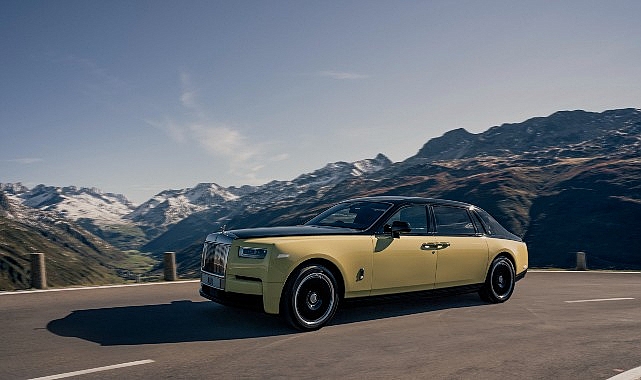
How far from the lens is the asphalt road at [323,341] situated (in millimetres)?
4836

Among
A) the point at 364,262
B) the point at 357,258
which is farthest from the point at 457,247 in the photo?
the point at 357,258

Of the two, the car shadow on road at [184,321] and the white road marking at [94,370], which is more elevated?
the white road marking at [94,370]

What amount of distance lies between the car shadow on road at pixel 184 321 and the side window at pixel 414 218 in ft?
3.53

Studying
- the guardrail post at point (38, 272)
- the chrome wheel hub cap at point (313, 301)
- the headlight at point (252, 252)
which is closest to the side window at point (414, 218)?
the chrome wheel hub cap at point (313, 301)

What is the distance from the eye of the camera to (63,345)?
5.63 metres

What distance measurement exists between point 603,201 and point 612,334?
143 meters

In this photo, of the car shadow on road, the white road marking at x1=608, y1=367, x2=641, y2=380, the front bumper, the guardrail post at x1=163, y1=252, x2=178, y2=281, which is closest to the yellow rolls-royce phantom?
the front bumper

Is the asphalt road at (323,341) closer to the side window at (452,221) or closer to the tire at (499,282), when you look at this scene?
the tire at (499,282)

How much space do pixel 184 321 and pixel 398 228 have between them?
129 inches

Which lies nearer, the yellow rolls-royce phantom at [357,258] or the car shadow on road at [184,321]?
the car shadow on road at [184,321]

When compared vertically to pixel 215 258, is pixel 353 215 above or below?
above

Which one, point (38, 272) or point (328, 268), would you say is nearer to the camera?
point (328, 268)

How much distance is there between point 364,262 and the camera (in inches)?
274

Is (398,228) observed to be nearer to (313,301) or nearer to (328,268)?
(328,268)
